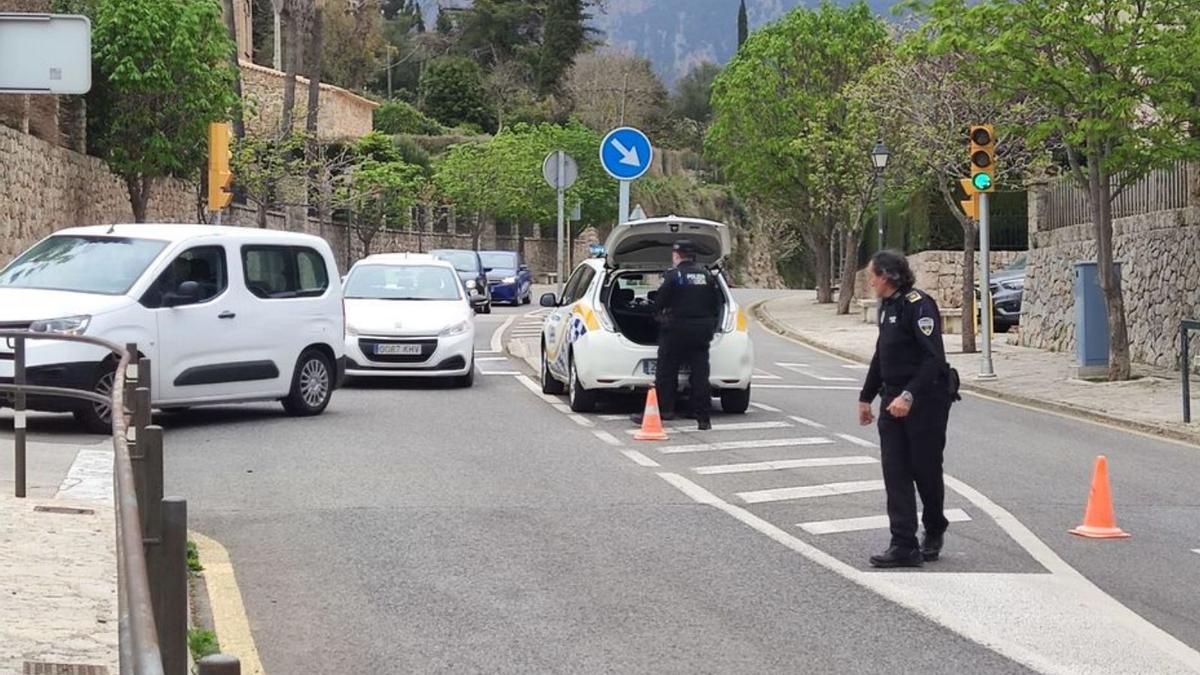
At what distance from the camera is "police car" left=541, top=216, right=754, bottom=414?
16.0m

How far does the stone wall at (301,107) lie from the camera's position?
56.7 meters

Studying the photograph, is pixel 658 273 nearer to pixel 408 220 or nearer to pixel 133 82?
pixel 133 82

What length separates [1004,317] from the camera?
111 ft

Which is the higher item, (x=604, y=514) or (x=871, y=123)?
(x=871, y=123)

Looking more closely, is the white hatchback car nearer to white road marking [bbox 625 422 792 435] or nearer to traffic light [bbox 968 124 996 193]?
white road marking [bbox 625 422 792 435]

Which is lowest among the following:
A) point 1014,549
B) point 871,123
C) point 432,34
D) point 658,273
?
point 1014,549

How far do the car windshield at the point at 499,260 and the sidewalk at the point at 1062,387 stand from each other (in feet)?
49.4

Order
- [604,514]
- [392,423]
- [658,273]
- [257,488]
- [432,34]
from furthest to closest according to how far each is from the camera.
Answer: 1. [432,34]
2. [658,273]
3. [392,423]
4. [257,488]
5. [604,514]

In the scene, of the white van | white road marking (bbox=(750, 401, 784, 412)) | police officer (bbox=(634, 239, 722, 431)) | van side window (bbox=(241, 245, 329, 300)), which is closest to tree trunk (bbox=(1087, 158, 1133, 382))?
white road marking (bbox=(750, 401, 784, 412))

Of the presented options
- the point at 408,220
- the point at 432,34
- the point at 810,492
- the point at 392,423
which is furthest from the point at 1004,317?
the point at 432,34

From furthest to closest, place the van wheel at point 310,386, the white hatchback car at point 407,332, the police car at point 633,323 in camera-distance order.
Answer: the white hatchback car at point 407,332, the police car at point 633,323, the van wheel at point 310,386

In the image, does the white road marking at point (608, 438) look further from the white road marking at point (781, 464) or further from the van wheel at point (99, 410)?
the van wheel at point (99, 410)

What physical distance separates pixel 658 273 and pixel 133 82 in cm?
1806

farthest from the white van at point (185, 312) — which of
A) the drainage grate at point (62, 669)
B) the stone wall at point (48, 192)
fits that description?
the stone wall at point (48, 192)
